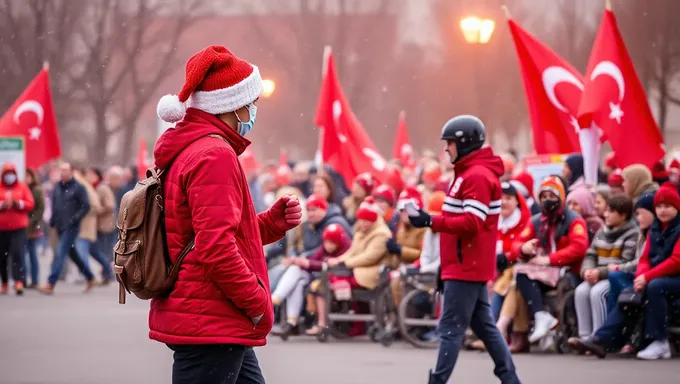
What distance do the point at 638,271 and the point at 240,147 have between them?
23.0 ft

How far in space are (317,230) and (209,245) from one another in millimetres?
9267

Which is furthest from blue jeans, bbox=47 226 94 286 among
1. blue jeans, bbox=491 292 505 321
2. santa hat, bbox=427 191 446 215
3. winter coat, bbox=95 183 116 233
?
blue jeans, bbox=491 292 505 321

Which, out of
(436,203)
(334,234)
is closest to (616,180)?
(436,203)

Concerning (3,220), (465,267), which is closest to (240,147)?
(465,267)

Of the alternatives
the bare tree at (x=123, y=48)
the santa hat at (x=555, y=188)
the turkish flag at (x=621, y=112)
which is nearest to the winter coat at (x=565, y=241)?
the santa hat at (x=555, y=188)

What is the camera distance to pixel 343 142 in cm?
1873

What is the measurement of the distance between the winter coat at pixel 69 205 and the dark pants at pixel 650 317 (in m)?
10.3

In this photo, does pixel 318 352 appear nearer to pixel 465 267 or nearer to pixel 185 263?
pixel 465 267

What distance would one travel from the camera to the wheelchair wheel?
43.0 ft

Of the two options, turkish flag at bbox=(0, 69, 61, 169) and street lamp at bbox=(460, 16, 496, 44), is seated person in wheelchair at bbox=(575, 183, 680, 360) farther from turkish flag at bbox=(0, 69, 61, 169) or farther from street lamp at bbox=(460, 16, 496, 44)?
turkish flag at bbox=(0, 69, 61, 169)

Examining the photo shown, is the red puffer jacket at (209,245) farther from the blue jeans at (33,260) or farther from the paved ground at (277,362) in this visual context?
the blue jeans at (33,260)

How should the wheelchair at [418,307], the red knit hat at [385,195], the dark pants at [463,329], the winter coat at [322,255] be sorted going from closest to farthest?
the dark pants at [463,329] < the wheelchair at [418,307] < the winter coat at [322,255] < the red knit hat at [385,195]

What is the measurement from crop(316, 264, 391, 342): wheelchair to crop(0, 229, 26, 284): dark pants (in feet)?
21.9

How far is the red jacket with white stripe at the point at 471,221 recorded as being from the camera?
862 cm
